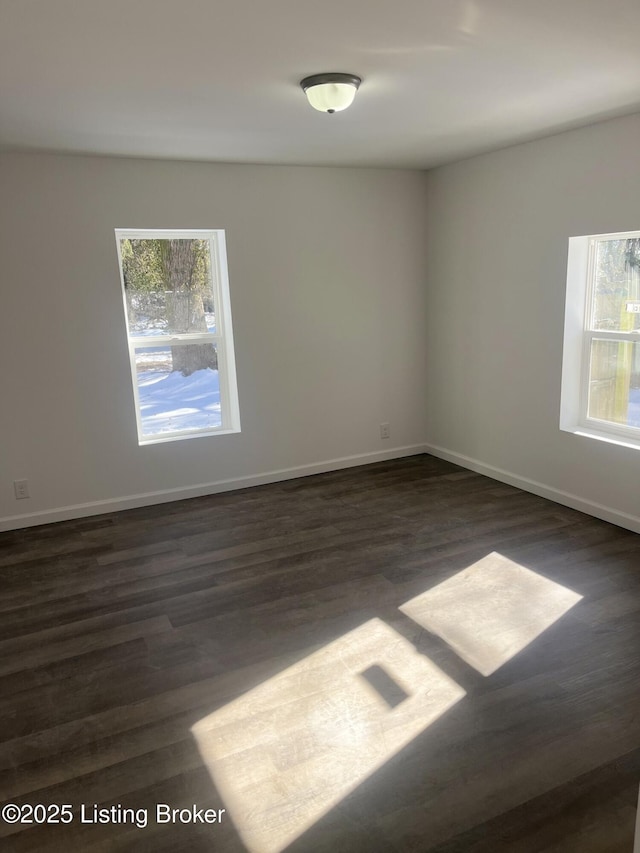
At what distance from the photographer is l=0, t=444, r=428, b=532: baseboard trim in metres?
4.33

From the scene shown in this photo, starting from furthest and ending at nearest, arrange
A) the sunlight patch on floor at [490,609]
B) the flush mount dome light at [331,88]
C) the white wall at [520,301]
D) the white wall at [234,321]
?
the white wall at [234,321] → the white wall at [520,301] → the sunlight patch on floor at [490,609] → the flush mount dome light at [331,88]

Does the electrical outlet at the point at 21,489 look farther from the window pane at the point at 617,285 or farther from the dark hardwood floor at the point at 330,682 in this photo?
the window pane at the point at 617,285

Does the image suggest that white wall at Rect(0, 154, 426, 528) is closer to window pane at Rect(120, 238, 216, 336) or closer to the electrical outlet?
the electrical outlet

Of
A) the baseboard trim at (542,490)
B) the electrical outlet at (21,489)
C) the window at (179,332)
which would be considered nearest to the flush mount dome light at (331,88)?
the window at (179,332)

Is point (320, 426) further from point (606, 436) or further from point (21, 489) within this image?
point (21, 489)

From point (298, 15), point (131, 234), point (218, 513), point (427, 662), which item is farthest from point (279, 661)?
point (131, 234)

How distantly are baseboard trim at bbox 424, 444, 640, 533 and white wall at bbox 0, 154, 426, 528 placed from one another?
41 centimetres

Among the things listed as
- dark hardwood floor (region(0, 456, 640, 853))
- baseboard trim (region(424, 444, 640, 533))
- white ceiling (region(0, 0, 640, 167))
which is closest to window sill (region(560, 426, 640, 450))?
baseboard trim (region(424, 444, 640, 533))

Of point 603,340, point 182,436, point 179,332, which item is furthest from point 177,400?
point 603,340

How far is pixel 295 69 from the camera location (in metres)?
2.57

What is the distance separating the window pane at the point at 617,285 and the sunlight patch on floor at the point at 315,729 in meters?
2.46

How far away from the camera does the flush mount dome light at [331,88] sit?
2.65 meters

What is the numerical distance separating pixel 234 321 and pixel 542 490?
8.28 ft

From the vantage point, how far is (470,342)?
502 cm
